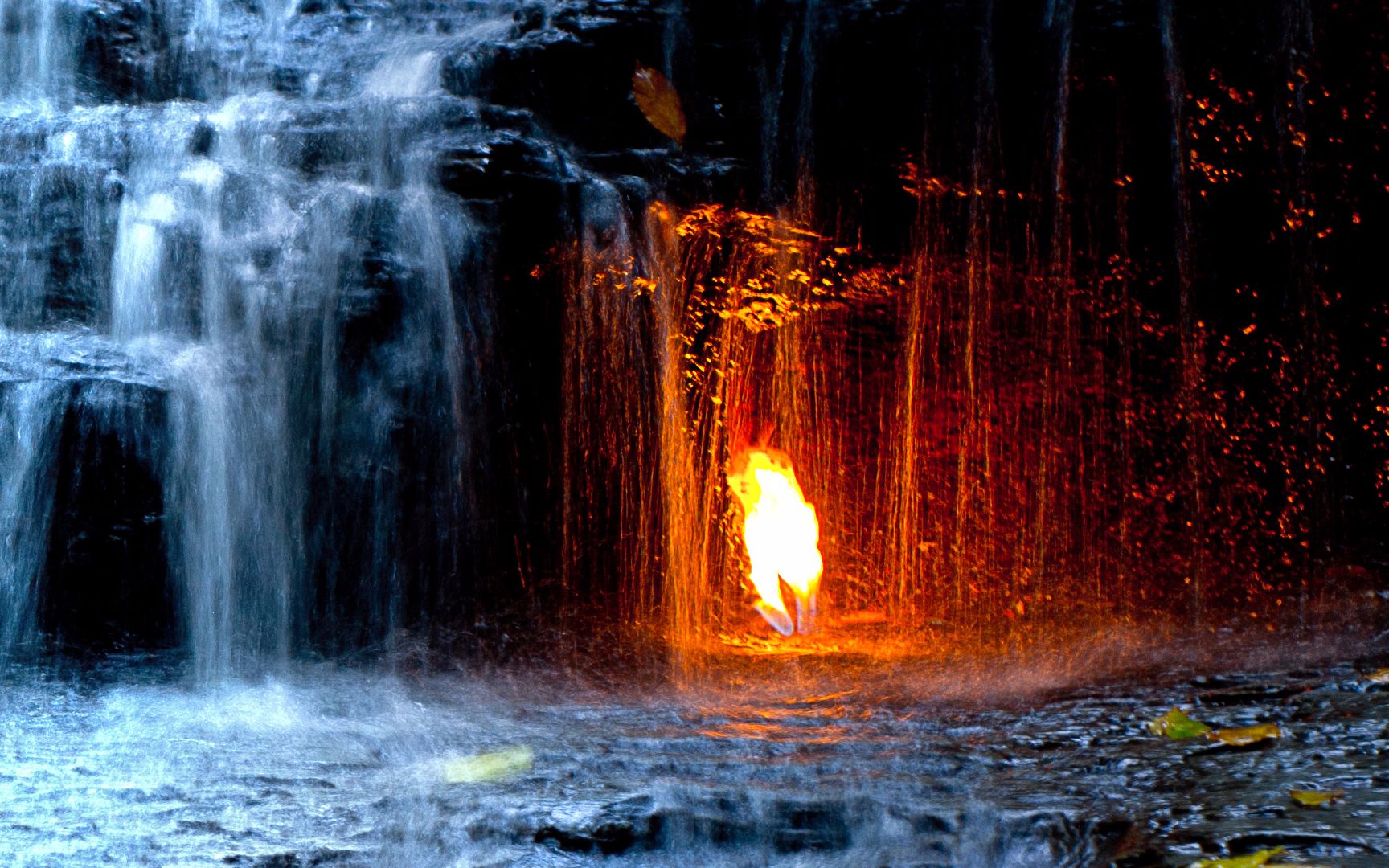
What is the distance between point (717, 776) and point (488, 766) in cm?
74

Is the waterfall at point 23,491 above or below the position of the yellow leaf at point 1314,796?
above

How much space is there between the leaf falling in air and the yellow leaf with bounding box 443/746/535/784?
1.87 meters

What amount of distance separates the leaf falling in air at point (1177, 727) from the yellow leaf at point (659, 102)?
11.1 feet

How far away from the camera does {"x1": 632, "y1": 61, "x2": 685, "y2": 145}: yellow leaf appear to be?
18.2ft

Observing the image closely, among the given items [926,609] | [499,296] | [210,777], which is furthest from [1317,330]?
[210,777]

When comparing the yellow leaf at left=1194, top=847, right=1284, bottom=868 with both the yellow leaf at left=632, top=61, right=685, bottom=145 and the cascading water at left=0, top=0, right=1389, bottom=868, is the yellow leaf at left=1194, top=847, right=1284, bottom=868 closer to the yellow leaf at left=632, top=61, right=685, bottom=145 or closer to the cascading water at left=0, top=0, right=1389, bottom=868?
the cascading water at left=0, top=0, right=1389, bottom=868

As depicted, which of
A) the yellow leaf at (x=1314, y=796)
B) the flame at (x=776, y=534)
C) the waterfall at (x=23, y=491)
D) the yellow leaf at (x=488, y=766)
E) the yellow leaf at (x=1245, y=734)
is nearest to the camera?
the yellow leaf at (x=1314, y=796)

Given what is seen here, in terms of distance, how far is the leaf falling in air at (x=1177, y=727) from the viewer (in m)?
3.38

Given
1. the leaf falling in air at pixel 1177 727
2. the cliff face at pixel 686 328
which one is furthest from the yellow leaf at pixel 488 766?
the leaf falling in air at pixel 1177 727

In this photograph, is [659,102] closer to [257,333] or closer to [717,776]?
[257,333]

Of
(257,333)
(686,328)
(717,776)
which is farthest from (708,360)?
(717,776)

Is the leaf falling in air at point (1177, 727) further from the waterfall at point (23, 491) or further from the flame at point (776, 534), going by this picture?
the waterfall at point (23, 491)

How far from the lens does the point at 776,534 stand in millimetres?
5473

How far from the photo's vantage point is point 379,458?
17.7ft
